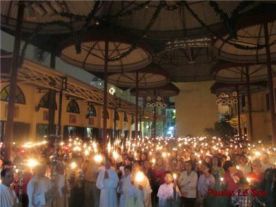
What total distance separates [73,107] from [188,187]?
20.2 meters

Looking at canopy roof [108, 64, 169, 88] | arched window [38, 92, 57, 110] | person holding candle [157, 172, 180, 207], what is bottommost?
person holding candle [157, 172, 180, 207]

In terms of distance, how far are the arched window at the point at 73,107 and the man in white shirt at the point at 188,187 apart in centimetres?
1893

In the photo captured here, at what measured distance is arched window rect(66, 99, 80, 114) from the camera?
93.2ft

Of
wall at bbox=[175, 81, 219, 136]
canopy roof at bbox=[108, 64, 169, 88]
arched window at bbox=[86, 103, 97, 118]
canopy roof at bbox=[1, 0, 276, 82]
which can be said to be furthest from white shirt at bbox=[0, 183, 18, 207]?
wall at bbox=[175, 81, 219, 136]

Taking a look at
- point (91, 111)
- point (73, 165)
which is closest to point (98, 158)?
point (73, 165)

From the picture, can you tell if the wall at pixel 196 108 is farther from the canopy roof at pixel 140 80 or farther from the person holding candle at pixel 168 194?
the person holding candle at pixel 168 194

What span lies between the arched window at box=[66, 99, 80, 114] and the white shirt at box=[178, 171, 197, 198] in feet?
62.2

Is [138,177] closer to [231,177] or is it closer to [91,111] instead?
[231,177]

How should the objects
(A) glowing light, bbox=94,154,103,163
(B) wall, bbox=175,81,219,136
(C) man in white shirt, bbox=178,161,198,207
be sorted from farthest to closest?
(B) wall, bbox=175,81,219,136 < (A) glowing light, bbox=94,154,103,163 < (C) man in white shirt, bbox=178,161,198,207

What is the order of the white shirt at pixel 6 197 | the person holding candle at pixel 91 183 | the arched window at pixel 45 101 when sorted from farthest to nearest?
the arched window at pixel 45 101, the person holding candle at pixel 91 183, the white shirt at pixel 6 197

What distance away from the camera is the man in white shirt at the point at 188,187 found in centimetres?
1007

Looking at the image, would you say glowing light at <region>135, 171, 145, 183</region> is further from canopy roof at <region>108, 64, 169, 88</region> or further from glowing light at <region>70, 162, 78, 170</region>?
Answer: canopy roof at <region>108, 64, 169, 88</region>

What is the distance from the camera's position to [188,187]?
10.1m

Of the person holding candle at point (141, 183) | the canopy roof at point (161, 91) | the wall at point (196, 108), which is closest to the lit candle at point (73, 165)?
the person holding candle at point (141, 183)
